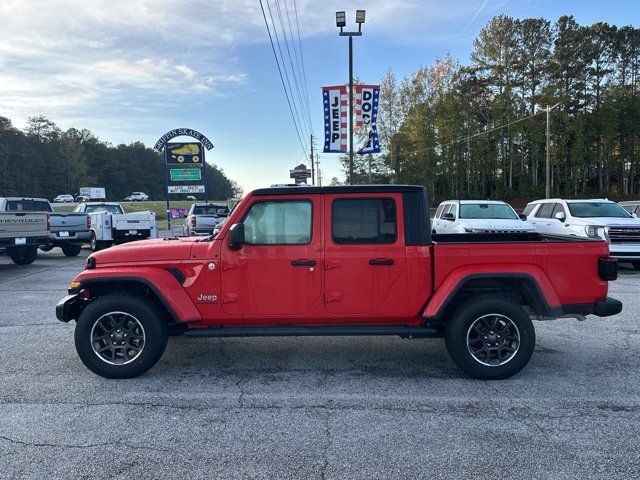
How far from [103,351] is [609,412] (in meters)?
4.62

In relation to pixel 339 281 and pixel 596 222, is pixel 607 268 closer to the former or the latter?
pixel 339 281

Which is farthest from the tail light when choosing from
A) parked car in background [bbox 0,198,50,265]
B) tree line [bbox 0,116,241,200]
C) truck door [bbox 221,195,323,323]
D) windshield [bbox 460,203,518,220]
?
tree line [bbox 0,116,241,200]

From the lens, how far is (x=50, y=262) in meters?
14.7

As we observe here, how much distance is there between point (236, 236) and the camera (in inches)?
177

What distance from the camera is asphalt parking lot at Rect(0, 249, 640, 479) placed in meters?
3.09

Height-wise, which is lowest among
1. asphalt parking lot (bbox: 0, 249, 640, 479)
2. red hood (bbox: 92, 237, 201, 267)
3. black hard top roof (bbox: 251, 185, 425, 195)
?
asphalt parking lot (bbox: 0, 249, 640, 479)

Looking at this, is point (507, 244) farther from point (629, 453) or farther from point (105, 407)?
point (105, 407)

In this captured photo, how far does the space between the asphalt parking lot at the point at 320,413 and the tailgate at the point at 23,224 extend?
303 inches

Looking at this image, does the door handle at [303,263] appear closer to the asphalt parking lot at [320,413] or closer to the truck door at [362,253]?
the truck door at [362,253]

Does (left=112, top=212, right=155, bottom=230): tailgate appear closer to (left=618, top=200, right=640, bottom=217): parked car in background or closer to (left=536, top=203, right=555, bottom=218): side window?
(left=536, top=203, right=555, bottom=218): side window

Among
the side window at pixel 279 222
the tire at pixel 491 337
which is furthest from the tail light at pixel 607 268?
the side window at pixel 279 222

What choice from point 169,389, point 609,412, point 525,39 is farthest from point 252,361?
point 525,39

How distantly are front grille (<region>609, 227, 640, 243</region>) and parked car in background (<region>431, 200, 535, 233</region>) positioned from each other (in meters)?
1.79

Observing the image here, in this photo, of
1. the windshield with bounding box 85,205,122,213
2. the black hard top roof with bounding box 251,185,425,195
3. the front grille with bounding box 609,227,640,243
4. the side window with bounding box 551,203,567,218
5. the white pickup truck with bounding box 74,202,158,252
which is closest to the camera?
the black hard top roof with bounding box 251,185,425,195
